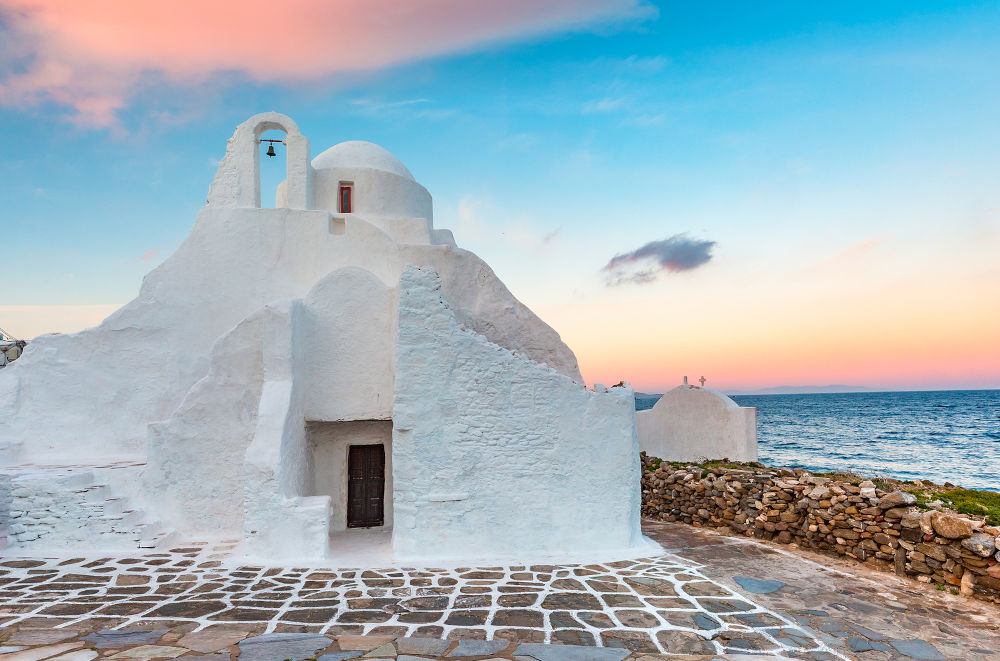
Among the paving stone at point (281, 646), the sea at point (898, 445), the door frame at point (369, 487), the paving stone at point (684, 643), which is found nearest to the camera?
the paving stone at point (281, 646)

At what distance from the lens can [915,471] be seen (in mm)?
30078

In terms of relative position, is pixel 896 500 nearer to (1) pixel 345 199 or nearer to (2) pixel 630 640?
(2) pixel 630 640

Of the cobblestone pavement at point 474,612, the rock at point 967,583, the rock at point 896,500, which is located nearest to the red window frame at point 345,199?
the cobblestone pavement at point 474,612

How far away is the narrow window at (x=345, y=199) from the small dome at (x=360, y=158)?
1.59ft

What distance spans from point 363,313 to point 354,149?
224 inches

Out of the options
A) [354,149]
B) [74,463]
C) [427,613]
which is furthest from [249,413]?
[354,149]

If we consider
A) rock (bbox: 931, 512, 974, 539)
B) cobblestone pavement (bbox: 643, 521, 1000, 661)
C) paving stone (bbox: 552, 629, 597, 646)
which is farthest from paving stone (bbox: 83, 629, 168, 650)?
rock (bbox: 931, 512, 974, 539)

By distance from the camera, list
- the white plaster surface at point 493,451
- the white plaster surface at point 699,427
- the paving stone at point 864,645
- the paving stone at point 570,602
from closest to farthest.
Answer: the paving stone at point 864,645 → the paving stone at point 570,602 → the white plaster surface at point 493,451 → the white plaster surface at point 699,427

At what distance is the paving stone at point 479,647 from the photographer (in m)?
4.99

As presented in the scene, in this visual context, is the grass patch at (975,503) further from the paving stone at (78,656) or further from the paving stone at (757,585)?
the paving stone at (78,656)

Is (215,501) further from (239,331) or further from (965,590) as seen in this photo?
(965,590)

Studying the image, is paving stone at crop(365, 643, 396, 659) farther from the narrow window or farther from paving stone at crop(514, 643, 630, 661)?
the narrow window

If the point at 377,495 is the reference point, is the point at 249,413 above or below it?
above

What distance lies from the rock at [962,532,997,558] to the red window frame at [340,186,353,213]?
1166 centimetres
